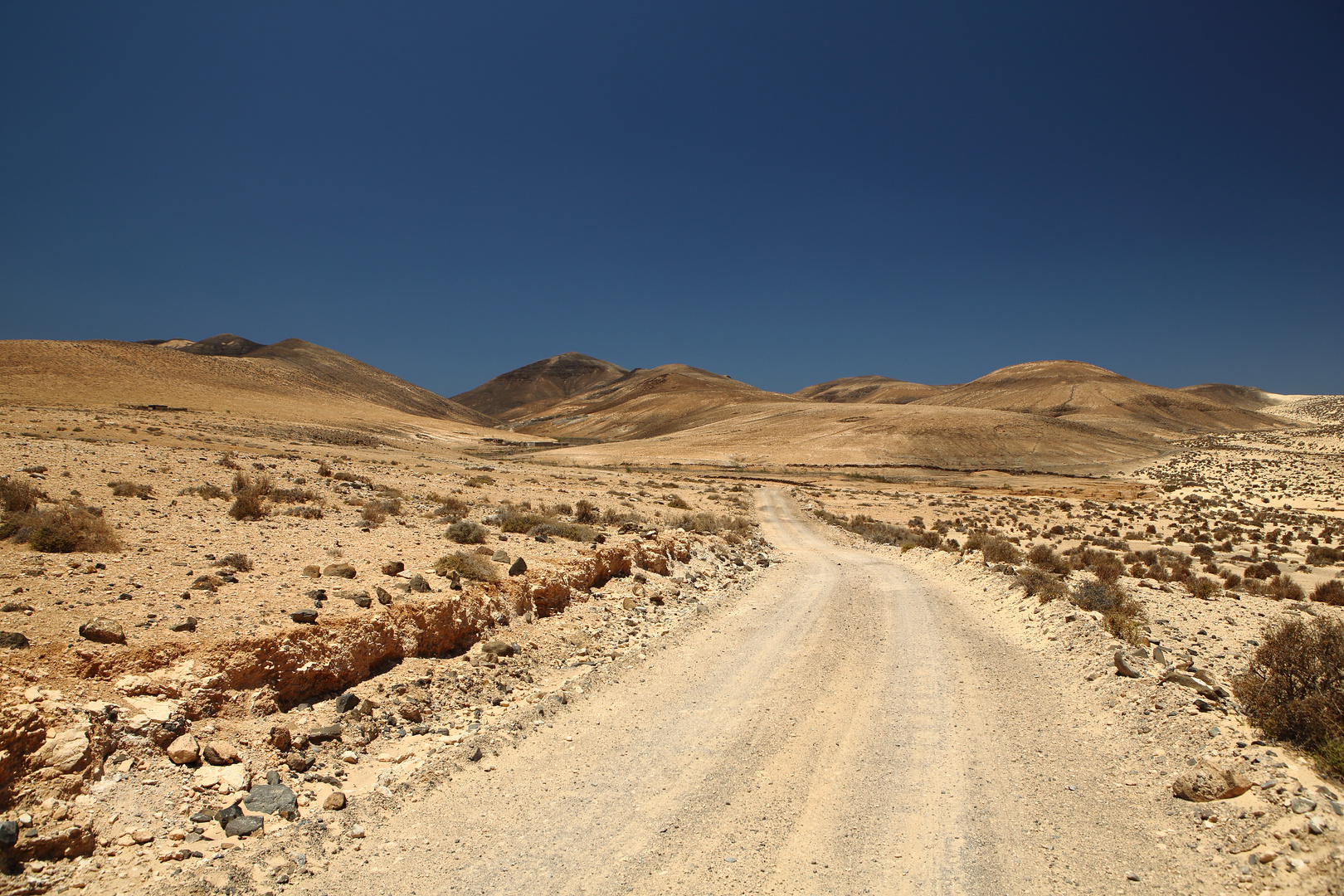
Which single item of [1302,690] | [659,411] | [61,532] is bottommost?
[1302,690]

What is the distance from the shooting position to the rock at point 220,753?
5.19 meters

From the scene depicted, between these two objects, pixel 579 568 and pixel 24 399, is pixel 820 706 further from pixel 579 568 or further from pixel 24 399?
pixel 24 399

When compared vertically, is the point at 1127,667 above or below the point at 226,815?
above

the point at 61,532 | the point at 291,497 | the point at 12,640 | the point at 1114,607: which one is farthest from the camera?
the point at 291,497

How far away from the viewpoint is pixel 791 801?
558 centimetres

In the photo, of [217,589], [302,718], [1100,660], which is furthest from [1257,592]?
[217,589]

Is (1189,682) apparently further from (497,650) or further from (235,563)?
(235,563)

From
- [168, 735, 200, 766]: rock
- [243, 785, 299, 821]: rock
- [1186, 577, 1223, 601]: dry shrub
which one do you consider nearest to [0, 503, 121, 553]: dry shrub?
[168, 735, 200, 766]: rock

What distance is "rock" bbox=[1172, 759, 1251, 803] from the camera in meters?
5.27

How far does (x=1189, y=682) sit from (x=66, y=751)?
10863 mm

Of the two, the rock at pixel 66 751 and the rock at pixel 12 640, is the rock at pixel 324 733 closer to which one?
the rock at pixel 66 751

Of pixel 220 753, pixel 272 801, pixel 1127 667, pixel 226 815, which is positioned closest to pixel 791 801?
pixel 272 801

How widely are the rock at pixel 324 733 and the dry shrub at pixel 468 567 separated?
3.81 m

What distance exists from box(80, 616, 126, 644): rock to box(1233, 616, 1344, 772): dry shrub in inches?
420
